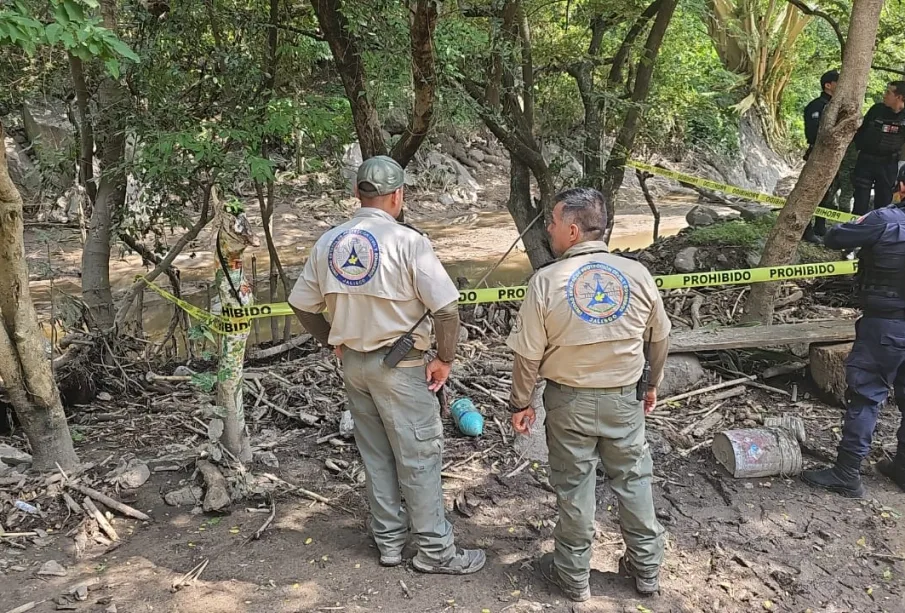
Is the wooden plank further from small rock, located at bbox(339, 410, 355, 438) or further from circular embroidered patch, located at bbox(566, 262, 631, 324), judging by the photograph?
circular embroidered patch, located at bbox(566, 262, 631, 324)

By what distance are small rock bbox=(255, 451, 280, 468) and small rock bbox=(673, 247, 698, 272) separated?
5.44 metres

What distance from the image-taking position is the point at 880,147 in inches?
294

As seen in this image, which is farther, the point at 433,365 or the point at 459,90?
the point at 459,90

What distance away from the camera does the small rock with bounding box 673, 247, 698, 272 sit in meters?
8.17

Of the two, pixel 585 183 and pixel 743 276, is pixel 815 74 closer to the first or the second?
pixel 585 183

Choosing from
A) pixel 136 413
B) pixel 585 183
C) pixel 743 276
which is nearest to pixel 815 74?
pixel 585 183

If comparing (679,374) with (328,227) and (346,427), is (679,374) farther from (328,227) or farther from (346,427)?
(328,227)

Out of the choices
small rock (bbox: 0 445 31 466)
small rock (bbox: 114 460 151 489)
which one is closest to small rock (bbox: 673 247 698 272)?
small rock (bbox: 114 460 151 489)

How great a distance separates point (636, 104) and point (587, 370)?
4.95 metres

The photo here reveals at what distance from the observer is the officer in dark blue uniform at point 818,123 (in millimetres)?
7305

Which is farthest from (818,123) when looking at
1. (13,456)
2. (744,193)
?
(13,456)

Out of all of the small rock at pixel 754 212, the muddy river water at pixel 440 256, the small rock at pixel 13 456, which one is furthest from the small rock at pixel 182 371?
the small rock at pixel 754 212

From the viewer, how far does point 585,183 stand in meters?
7.83

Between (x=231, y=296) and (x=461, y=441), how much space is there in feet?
6.03
